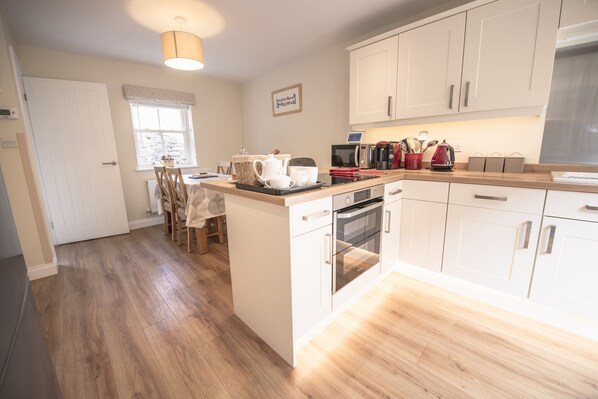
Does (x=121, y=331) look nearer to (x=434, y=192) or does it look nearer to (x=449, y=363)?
(x=449, y=363)

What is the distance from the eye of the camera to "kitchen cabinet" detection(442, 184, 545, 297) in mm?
1450

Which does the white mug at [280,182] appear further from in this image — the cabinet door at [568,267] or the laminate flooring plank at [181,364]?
the cabinet door at [568,267]

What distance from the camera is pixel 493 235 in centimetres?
157

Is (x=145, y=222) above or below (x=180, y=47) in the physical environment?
below

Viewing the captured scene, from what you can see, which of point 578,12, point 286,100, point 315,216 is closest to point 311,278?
point 315,216

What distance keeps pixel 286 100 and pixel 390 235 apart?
270 cm

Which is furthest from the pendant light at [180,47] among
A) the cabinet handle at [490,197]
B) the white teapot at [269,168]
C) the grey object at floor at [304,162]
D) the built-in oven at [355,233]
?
the cabinet handle at [490,197]

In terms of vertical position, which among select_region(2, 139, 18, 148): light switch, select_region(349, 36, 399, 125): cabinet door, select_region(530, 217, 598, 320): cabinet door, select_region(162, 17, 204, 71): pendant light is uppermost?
select_region(162, 17, 204, 71): pendant light

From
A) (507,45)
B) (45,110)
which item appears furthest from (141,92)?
(507,45)

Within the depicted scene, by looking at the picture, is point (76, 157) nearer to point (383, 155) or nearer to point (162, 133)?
point (162, 133)

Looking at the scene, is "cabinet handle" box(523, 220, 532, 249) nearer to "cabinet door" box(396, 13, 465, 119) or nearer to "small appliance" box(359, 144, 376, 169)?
"cabinet door" box(396, 13, 465, 119)

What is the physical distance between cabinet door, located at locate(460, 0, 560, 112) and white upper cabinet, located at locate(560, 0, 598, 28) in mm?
36

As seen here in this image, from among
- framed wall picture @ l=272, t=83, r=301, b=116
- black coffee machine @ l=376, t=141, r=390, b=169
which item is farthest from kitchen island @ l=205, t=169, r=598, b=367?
framed wall picture @ l=272, t=83, r=301, b=116

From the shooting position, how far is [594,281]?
4.28 ft
